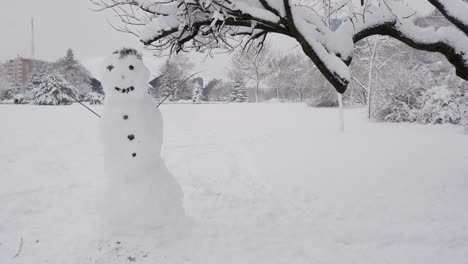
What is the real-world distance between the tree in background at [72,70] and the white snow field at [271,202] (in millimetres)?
25615

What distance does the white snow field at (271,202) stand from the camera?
3568 millimetres

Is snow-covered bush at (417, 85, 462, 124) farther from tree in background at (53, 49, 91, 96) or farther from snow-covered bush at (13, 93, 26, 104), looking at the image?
tree in background at (53, 49, 91, 96)

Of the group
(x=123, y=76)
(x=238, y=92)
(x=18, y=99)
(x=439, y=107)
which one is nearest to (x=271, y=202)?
(x=123, y=76)

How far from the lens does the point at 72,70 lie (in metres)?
34.5

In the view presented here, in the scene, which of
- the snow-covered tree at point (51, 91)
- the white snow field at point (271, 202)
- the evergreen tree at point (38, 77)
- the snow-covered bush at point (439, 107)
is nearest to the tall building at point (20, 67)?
the evergreen tree at point (38, 77)

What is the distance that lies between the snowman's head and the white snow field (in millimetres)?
1729

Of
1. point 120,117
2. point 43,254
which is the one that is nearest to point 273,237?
point 120,117

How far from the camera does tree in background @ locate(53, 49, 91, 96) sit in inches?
1344

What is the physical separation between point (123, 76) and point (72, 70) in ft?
115

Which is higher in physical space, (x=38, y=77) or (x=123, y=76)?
(x=38, y=77)

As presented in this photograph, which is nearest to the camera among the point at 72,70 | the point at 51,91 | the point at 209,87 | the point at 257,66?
the point at 51,91

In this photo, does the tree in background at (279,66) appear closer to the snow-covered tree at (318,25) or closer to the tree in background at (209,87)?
the tree in background at (209,87)

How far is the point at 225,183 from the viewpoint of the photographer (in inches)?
257

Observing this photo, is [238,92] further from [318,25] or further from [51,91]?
[318,25]
